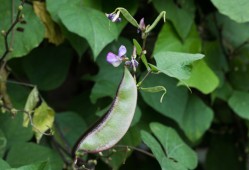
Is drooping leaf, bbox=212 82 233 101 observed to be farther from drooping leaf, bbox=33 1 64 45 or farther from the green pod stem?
the green pod stem

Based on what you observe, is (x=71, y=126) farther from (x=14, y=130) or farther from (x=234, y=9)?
(x=234, y=9)

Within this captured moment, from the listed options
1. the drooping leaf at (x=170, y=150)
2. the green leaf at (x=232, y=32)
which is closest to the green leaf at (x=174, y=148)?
the drooping leaf at (x=170, y=150)

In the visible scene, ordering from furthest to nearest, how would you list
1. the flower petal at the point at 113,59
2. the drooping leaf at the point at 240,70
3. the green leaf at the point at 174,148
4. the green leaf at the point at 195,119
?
the drooping leaf at the point at 240,70, the green leaf at the point at 195,119, the green leaf at the point at 174,148, the flower petal at the point at 113,59

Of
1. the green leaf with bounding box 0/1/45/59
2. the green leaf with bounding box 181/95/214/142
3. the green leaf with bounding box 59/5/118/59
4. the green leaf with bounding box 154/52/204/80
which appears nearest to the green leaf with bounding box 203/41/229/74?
the green leaf with bounding box 181/95/214/142

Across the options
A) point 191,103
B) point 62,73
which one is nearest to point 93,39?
point 62,73

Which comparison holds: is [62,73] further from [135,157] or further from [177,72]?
[177,72]

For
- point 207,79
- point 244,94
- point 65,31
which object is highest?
point 65,31

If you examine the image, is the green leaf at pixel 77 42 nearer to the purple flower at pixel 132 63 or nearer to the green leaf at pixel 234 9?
the green leaf at pixel 234 9

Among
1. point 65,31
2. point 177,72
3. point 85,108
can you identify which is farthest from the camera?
point 85,108
